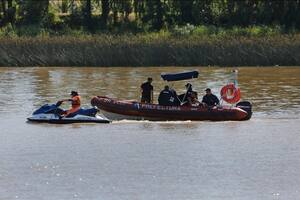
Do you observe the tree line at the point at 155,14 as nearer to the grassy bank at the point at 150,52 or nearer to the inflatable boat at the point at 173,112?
the grassy bank at the point at 150,52

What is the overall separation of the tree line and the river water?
27298 millimetres

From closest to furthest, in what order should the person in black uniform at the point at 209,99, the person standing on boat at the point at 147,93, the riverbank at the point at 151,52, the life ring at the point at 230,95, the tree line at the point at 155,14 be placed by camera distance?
the person in black uniform at the point at 209,99 < the life ring at the point at 230,95 < the person standing on boat at the point at 147,93 < the riverbank at the point at 151,52 < the tree line at the point at 155,14

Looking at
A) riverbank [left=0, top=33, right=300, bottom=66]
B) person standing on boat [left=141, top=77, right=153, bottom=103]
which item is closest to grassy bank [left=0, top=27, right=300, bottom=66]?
riverbank [left=0, top=33, right=300, bottom=66]

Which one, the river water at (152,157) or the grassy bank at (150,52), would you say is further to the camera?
the grassy bank at (150,52)

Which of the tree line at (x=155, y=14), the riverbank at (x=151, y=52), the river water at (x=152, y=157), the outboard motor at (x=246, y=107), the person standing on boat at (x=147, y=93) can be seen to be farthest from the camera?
the tree line at (x=155, y=14)

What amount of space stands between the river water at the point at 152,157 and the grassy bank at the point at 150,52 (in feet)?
41.5

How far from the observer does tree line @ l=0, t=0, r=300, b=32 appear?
2393 inches

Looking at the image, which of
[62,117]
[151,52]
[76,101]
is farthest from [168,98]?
[151,52]

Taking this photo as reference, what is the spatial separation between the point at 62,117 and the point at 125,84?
12857 millimetres

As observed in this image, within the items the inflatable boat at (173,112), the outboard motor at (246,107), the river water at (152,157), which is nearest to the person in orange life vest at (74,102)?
the river water at (152,157)

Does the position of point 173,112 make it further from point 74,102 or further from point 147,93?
point 74,102

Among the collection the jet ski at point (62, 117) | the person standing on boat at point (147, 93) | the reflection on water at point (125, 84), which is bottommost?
the reflection on water at point (125, 84)

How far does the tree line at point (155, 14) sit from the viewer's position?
60781mm

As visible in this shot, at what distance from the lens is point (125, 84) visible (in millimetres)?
39281
